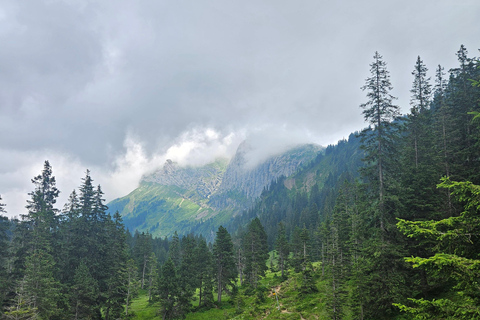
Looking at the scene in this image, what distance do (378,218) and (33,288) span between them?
149ft

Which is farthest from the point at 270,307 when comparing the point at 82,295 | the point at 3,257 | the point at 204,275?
the point at 3,257

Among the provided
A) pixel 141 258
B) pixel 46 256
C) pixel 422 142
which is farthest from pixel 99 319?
pixel 422 142

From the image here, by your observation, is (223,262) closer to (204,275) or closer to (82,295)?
(204,275)

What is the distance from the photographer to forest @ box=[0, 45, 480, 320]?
11.9m

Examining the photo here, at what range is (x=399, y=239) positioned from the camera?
78.6ft

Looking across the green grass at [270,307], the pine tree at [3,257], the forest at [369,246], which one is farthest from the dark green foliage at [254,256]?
the pine tree at [3,257]

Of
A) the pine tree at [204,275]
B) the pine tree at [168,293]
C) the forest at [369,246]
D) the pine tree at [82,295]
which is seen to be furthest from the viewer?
the pine tree at [204,275]

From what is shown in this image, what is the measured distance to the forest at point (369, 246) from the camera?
470 inches

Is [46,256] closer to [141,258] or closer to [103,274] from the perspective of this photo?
[103,274]

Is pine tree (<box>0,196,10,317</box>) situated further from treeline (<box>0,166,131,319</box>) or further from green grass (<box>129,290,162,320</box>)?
green grass (<box>129,290,162,320</box>)

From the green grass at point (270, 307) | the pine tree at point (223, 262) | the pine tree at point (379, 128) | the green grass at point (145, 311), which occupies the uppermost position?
the pine tree at point (379, 128)

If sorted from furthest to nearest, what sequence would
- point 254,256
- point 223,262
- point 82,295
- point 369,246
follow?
1. point 254,256
2. point 223,262
3. point 82,295
4. point 369,246

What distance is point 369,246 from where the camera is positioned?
24.5m

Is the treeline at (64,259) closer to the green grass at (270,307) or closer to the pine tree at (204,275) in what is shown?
the green grass at (270,307)
